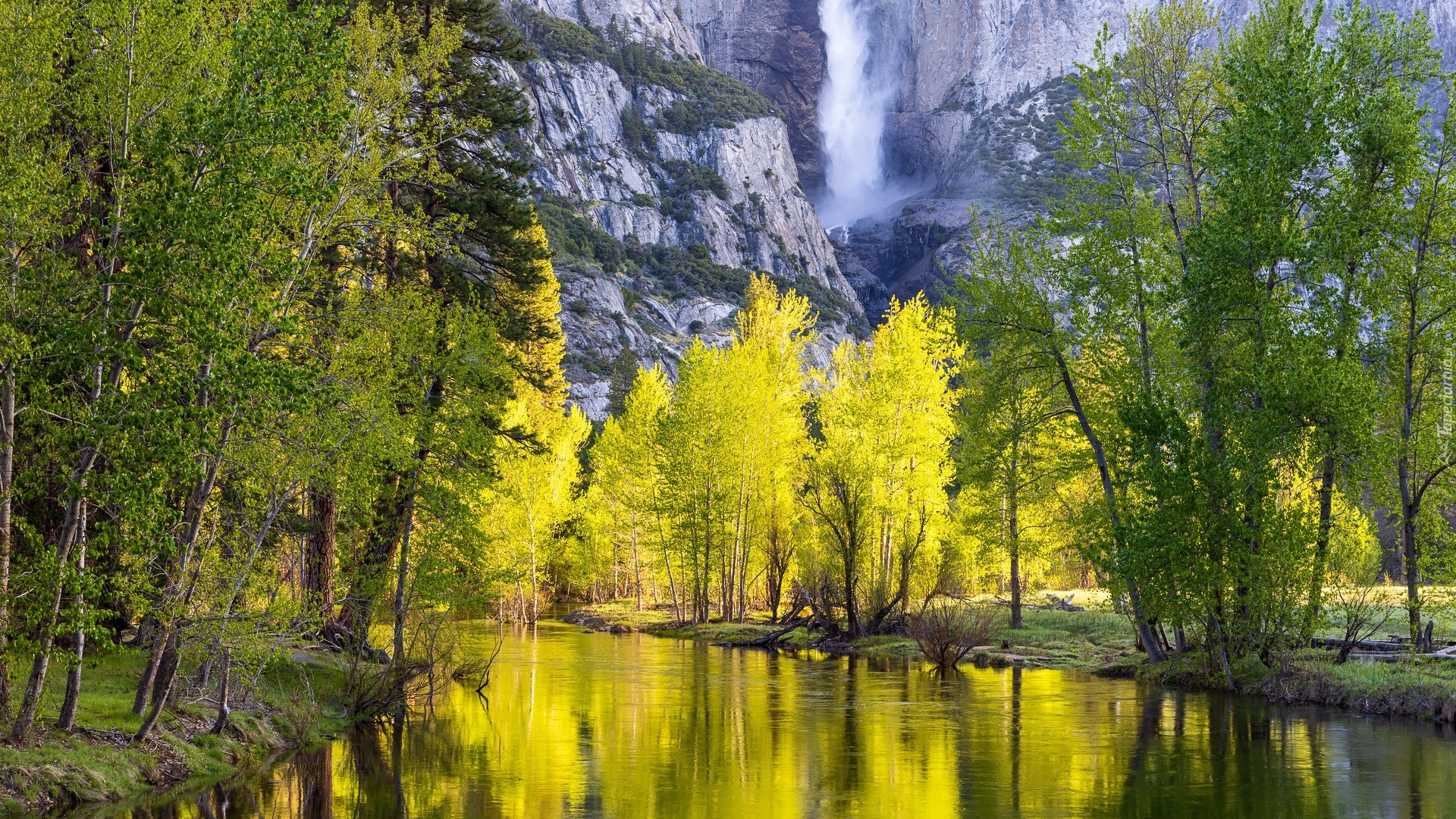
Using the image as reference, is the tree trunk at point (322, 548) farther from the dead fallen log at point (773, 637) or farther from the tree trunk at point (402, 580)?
the dead fallen log at point (773, 637)

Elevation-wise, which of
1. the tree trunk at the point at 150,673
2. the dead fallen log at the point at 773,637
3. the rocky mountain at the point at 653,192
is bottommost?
the dead fallen log at the point at 773,637

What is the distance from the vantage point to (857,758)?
52.4 ft

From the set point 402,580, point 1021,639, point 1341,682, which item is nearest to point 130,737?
point 402,580

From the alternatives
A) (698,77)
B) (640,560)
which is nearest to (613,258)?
(698,77)

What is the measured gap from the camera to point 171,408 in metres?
11.0

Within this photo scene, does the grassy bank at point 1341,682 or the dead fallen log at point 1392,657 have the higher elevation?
the dead fallen log at point 1392,657

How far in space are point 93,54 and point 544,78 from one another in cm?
14771

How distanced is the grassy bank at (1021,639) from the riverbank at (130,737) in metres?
17.9

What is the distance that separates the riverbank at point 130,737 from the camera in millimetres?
11859

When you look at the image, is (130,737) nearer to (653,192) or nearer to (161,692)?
(161,692)

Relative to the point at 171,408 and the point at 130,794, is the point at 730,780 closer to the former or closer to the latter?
the point at 130,794

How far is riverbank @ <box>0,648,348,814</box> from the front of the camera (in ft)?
38.9

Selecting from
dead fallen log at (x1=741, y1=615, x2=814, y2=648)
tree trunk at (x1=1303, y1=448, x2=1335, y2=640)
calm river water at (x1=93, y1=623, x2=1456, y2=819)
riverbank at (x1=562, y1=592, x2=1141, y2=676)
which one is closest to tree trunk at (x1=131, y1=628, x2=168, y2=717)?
calm river water at (x1=93, y1=623, x2=1456, y2=819)

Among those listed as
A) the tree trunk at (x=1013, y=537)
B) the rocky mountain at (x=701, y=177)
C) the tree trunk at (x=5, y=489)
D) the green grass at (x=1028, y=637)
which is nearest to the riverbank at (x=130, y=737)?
the tree trunk at (x=5, y=489)
